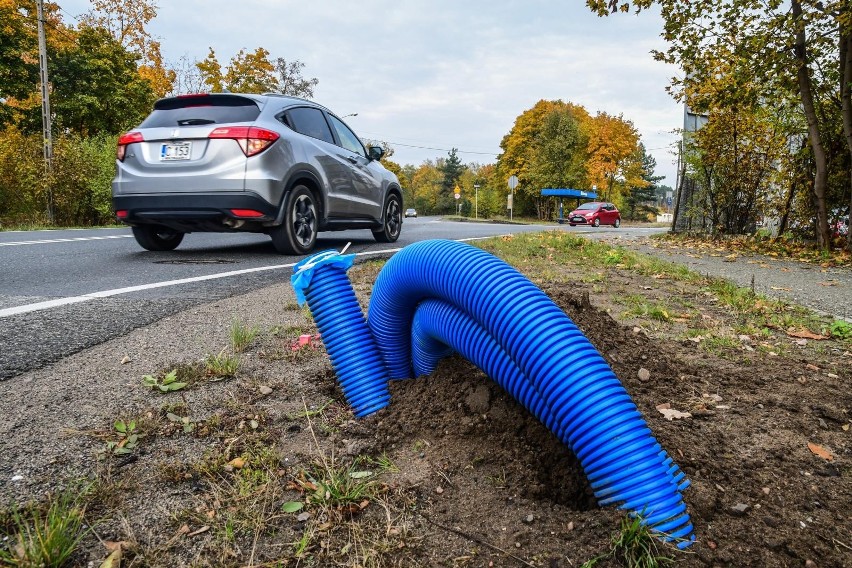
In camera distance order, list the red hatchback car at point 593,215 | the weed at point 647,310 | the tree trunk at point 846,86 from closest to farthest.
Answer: the weed at point 647,310
the tree trunk at point 846,86
the red hatchback car at point 593,215

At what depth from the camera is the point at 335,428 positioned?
1853mm

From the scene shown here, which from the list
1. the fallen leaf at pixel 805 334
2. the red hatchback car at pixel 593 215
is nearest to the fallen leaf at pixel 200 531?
the fallen leaf at pixel 805 334

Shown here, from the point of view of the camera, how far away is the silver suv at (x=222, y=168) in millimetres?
6043

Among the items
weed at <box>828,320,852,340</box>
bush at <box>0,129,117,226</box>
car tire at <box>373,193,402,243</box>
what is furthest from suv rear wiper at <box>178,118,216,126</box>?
bush at <box>0,129,117,226</box>

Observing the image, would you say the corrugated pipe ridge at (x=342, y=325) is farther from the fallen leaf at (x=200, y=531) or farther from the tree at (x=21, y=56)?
the tree at (x=21, y=56)

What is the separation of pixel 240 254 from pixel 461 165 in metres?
101

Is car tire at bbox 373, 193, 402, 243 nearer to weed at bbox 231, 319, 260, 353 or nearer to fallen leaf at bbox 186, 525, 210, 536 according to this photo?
weed at bbox 231, 319, 260, 353

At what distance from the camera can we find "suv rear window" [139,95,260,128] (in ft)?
20.3

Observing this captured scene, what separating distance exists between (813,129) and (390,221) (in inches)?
263

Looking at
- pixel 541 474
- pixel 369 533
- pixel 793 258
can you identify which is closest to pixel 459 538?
pixel 369 533

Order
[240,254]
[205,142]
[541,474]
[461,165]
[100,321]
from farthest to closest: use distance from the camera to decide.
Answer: [461,165] → [240,254] → [205,142] → [100,321] → [541,474]

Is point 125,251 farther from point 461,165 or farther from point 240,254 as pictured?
point 461,165

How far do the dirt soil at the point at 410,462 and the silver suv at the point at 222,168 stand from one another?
3751 millimetres

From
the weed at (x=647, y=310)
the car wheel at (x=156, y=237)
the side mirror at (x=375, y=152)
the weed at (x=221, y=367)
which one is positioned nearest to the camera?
the weed at (x=221, y=367)
